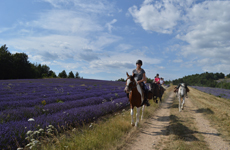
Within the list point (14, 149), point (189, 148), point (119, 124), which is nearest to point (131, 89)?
point (119, 124)

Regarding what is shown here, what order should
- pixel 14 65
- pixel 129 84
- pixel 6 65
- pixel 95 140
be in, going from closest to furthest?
pixel 95 140
pixel 129 84
pixel 6 65
pixel 14 65

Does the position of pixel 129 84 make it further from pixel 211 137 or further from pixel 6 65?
pixel 6 65

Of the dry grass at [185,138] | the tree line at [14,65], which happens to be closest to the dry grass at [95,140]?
the dry grass at [185,138]

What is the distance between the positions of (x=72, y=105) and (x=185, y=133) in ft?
21.3

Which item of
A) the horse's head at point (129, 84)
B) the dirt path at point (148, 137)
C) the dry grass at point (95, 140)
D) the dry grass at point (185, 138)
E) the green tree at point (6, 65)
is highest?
the green tree at point (6, 65)

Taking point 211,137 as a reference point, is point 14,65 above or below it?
above

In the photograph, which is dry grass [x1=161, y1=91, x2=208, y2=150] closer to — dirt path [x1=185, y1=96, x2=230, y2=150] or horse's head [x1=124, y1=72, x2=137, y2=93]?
dirt path [x1=185, y1=96, x2=230, y2=150]

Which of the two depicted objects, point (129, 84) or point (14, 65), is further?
point (14, 65)

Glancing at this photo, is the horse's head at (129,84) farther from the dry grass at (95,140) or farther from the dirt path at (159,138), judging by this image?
the dirt path at (159,138)

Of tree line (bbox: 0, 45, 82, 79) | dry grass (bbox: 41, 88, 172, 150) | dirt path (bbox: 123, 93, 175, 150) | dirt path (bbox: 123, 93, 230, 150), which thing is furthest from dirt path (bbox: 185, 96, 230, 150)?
tree line (bbox: 0, 45, 82, 79)

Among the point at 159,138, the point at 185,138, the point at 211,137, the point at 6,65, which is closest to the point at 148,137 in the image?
the point at 159,138

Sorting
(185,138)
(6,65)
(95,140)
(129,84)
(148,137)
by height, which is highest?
(6,65)

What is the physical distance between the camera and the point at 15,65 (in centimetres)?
4772

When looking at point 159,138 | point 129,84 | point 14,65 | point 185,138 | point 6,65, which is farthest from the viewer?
point 14,65
